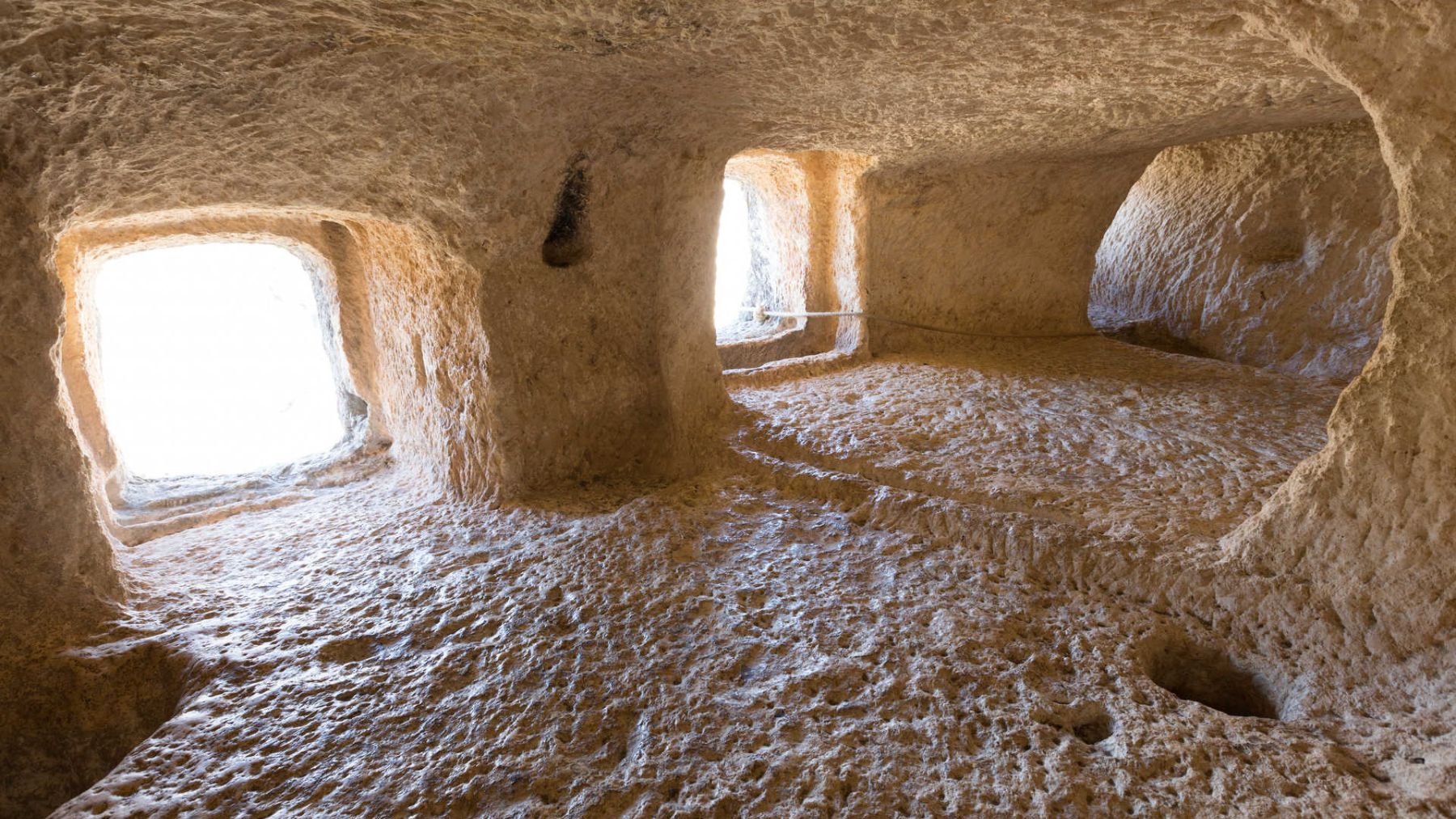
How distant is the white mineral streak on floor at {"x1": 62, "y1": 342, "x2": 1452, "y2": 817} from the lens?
1371mm

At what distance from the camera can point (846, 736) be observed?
57.7 inches

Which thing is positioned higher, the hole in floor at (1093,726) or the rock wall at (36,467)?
the rock wall at (36,467)

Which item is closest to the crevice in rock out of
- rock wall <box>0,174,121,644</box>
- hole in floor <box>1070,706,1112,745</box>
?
rock wall <box>0,174,121,644</box>

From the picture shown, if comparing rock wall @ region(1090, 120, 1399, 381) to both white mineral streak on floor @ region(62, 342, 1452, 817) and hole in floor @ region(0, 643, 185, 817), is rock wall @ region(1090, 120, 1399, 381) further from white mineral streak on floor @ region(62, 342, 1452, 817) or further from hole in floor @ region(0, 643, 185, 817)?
hole in floor @ region(0, 643, 185, 817)

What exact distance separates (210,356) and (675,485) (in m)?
10.8

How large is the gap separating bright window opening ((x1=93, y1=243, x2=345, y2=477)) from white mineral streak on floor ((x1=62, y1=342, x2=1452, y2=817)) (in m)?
8.09

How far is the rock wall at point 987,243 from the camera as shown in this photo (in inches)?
151

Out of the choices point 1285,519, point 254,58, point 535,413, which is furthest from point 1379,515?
point 254,58

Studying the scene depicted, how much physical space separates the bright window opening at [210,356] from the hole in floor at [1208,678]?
31.0ft

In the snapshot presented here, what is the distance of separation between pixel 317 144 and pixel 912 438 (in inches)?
81.6

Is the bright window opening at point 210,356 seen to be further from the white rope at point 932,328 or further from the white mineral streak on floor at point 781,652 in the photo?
the white mineral streak on floor at point 781,652

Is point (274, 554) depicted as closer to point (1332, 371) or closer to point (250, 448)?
point (1332, 371)

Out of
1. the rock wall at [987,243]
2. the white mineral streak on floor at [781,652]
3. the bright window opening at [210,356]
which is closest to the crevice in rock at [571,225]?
the white mineral streak on floor at [781,652]

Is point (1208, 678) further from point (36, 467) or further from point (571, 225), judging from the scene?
point (36, 467)
